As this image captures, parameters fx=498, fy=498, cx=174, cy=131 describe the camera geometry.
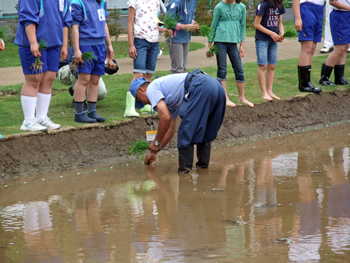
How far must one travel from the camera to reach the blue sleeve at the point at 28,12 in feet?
18.5

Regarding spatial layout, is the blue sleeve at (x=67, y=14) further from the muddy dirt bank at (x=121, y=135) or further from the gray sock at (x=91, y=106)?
the muddy dirt bank at (x=121, y=135)

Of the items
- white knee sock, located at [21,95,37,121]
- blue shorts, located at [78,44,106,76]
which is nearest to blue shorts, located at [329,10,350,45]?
blue shorts, located at [78,44,106,76]

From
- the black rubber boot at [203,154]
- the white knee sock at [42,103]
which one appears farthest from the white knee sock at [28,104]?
the black rubber boot at [203,154]

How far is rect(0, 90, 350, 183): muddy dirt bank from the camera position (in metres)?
5.97

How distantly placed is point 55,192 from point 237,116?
11.6 feet

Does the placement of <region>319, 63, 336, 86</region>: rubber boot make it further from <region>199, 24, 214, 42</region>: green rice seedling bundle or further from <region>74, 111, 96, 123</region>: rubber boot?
<region>74, 111, 96, 123</region>: rubber boot

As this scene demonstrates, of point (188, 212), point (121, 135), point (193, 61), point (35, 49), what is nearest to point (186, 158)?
point (188, 212)

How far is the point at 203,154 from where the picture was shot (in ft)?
19.3

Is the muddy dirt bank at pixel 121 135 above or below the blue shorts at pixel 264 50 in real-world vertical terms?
below

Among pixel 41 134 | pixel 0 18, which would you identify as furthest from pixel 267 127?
pixel 0 18

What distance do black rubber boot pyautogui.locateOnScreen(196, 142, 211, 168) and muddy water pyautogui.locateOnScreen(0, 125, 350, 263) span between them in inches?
5.8

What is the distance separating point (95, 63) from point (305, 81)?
4.05 m

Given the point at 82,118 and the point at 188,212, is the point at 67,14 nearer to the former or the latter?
the point at 82,118

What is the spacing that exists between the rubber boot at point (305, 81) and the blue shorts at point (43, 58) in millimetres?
4465
